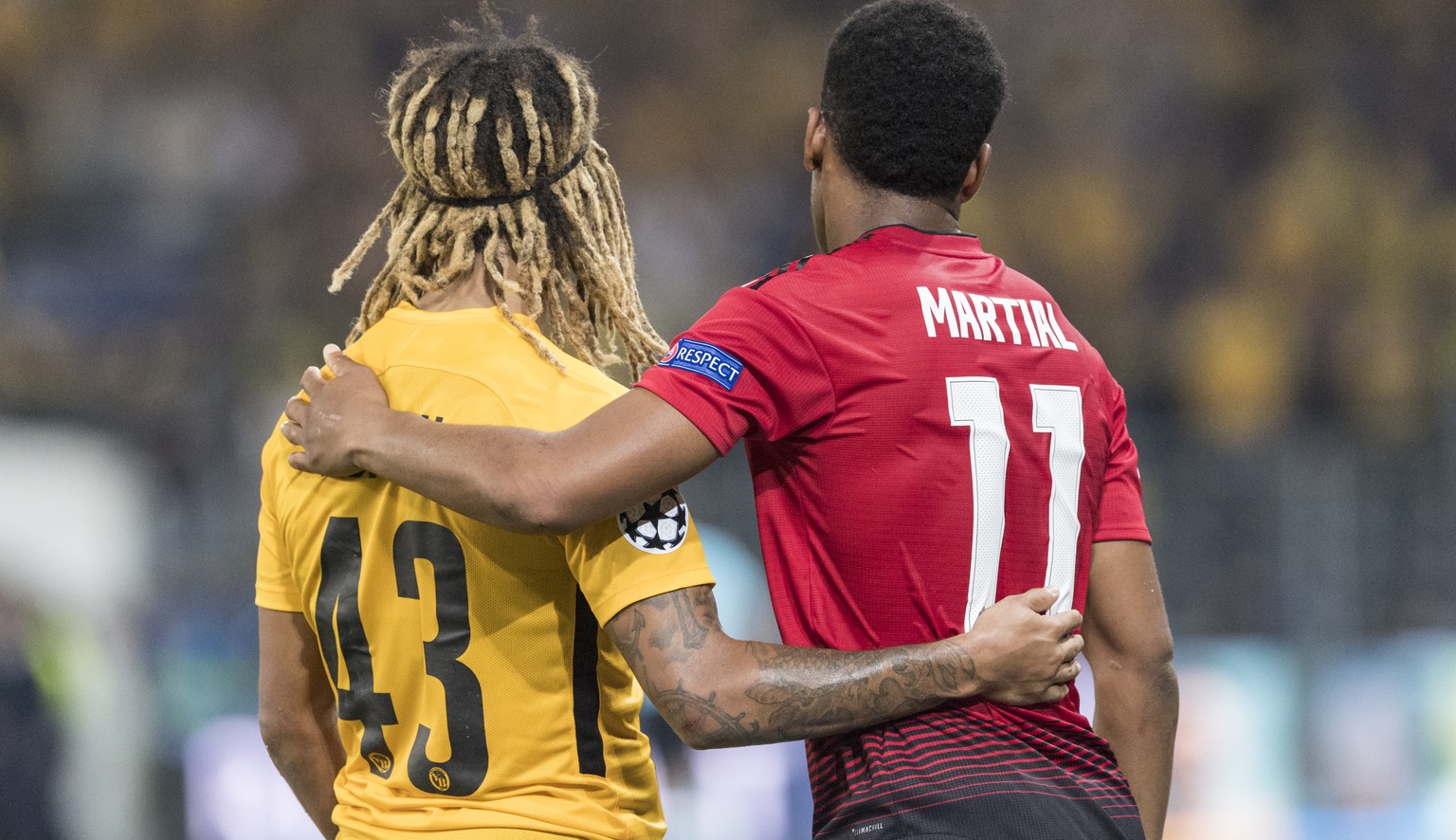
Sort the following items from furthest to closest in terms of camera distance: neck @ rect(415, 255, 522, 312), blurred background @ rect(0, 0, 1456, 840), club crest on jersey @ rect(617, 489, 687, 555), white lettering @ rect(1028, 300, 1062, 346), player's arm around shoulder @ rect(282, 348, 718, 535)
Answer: blurred background @ rect(0, 0, 1456, 840) < neck @ rect(415, 255, 522, 312) < white lettering @ rect(1028, 300, 1062, 346) < club crest on jersey @ rect(617, 489, 687, 555) < player's arm around shoulder @ rect(282, 348, 718, 535)

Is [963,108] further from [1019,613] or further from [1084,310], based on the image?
[1084,310]

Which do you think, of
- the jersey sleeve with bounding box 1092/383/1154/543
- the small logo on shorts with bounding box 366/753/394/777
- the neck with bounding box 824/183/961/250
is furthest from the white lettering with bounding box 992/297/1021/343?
the small logo on shorts with bounding box 366/753/394/777

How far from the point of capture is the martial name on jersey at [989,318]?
209cm

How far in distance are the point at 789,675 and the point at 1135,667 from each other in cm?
68

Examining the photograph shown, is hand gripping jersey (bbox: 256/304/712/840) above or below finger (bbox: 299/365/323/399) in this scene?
below

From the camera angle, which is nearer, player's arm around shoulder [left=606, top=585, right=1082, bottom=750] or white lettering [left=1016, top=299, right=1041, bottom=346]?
player's arm around shoulder [left=606, top=585, right=1082, bottom=750]

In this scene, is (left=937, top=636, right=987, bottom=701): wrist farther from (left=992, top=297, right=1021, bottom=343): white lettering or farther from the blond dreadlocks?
the blond dreadlocks

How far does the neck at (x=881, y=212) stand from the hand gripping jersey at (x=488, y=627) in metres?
0.43

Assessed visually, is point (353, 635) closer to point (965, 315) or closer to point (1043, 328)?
point (965, 315)

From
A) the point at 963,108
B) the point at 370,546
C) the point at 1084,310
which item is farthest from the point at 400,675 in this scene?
the point at 1084,310

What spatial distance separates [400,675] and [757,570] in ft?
13.1

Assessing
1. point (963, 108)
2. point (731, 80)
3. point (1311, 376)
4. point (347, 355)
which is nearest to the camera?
point (963, 108)

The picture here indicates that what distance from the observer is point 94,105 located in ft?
29.2

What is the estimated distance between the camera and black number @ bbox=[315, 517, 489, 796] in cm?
212
